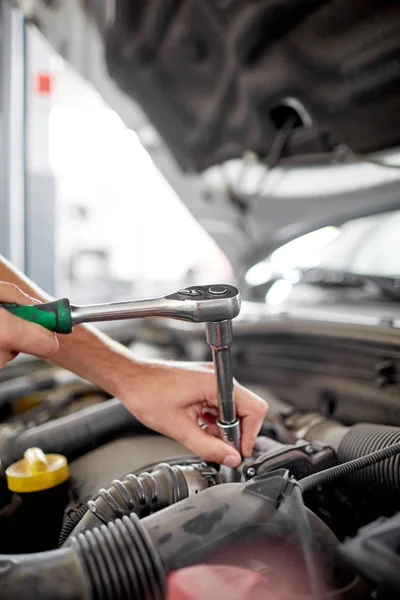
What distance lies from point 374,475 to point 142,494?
305 millimetres

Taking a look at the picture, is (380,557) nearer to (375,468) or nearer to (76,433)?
(375,468)

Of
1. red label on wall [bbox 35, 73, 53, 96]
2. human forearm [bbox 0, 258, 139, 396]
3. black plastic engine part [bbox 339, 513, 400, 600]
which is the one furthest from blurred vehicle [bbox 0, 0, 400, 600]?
red label on wall [bbox 35, 73, 53, 96]

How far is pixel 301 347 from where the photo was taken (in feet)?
3.67

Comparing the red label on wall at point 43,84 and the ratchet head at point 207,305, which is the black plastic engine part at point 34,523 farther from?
the red label on wall at point 43,84

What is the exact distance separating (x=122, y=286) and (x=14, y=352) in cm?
490

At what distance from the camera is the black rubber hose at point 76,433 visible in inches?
33.8

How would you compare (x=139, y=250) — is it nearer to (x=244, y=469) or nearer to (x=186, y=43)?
(x=186, y=43)

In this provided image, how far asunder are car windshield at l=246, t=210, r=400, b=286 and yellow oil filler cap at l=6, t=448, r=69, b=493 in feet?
2.76

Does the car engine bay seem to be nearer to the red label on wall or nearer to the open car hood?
the open car hood

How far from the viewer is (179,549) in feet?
1.58

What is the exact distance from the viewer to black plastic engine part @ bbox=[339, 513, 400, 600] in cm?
37

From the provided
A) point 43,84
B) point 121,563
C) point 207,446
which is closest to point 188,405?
point 207,446

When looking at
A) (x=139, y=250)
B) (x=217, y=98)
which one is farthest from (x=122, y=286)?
(x=217, y=98)

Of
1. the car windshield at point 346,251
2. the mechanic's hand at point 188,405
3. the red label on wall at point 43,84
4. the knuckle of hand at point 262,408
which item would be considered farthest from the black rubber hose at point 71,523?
the red label on wall at point 43,84
